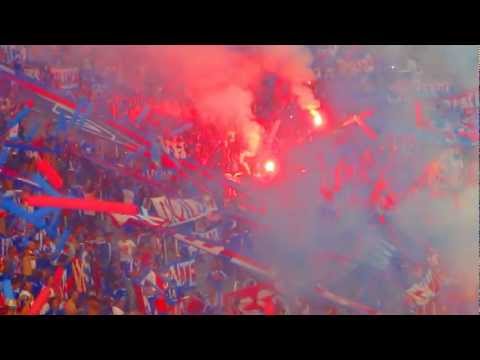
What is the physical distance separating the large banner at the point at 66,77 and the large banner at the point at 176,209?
99cm

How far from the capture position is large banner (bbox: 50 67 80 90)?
4535 mm

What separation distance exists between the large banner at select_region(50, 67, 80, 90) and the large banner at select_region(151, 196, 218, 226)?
986 mm

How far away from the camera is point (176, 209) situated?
4.58 m

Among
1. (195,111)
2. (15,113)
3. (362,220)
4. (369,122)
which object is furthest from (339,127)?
(15,113)

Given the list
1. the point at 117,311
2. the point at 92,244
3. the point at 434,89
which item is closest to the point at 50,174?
the point at 92,244

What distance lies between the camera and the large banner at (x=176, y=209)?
4.58 meters

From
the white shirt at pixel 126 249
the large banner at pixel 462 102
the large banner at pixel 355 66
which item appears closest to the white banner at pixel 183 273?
the white shirt at pixel 126 249

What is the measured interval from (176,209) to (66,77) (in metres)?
1.21

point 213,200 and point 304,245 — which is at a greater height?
point 213,200

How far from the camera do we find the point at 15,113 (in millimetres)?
4531

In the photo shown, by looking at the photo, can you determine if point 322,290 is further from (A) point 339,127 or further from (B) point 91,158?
(B) point 91,158

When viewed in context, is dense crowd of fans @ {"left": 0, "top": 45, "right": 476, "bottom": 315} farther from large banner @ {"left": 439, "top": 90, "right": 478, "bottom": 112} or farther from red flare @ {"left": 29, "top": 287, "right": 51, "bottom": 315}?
large banner @ {"left": 439, "top": 90, "right": 478, "bottom": 112}

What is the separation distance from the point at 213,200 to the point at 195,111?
644 millimetres

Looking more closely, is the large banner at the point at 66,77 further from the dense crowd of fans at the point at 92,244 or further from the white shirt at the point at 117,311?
the white shirt at the point at 117,311
